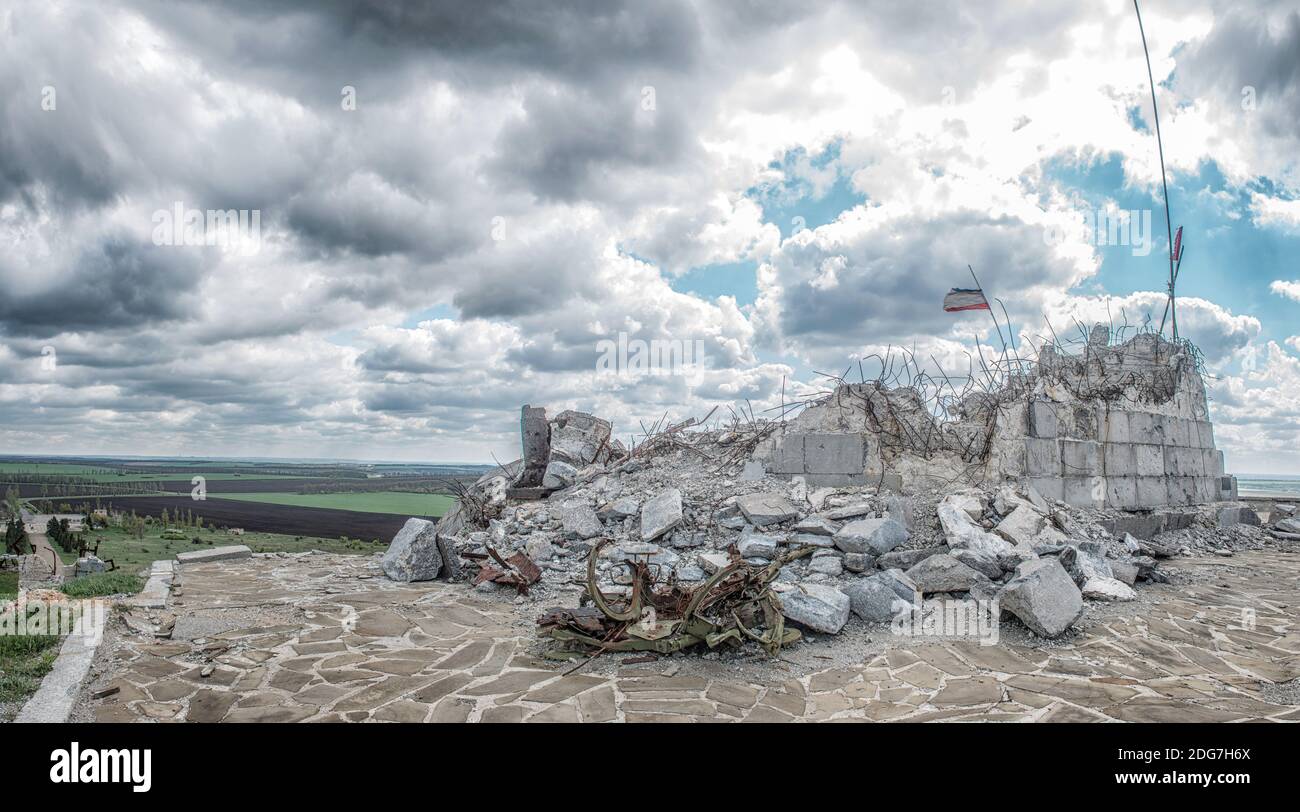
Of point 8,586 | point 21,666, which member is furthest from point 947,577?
point 8,586

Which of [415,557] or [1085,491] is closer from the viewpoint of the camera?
[415,557]

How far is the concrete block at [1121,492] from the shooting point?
1185 centimetres

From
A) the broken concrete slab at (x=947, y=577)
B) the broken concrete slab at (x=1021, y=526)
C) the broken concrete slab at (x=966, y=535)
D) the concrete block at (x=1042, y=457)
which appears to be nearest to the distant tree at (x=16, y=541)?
A: the broken concrete slab at (x=947, y=577)

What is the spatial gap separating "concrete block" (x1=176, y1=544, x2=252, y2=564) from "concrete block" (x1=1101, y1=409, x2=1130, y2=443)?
14.5m

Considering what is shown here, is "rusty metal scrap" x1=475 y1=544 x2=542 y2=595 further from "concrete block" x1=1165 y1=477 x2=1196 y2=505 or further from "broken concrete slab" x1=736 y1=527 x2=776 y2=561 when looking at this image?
"concrete block" x1=1165 y1=477 x2=1196 y2=505

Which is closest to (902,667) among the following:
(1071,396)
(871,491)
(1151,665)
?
(1151,665)

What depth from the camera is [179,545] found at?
1240cm

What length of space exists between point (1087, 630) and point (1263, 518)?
42.8 feet

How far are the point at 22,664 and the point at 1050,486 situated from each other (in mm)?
11839

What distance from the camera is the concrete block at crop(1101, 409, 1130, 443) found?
1206 cm

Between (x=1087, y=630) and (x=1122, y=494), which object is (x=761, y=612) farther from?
(x=1122, y=494)

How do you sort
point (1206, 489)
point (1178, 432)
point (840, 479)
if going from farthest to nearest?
point (1206, 489) < point (1178, 432) < point (840, 479)

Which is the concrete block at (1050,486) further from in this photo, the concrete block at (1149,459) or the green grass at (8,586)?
the green grass at (8,586)

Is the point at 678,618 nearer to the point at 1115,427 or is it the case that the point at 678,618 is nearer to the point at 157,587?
the point at 157,587
